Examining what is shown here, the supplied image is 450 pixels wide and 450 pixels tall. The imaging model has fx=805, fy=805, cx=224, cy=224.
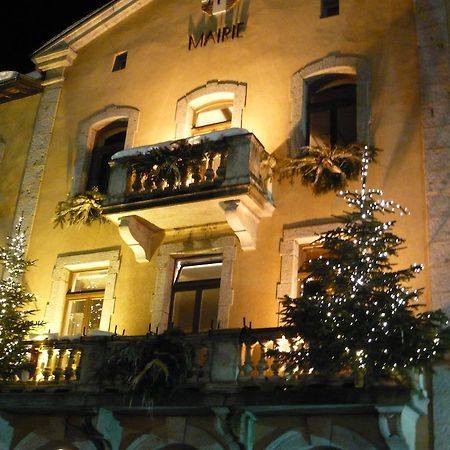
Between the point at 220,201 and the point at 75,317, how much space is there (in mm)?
4534

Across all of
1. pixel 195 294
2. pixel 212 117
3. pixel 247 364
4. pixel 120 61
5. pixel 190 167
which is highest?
pixel 120 61

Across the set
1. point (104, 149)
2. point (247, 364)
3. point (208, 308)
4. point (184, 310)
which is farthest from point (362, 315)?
point (104, 149)

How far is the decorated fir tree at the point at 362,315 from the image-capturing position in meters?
11.5

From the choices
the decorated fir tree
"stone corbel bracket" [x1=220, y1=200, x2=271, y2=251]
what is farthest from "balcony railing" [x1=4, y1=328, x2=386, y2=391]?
"stone corbel bracket" [x1=220, y1=200, x2=271, y2=251]

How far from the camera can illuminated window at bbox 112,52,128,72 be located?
1937 centimetres

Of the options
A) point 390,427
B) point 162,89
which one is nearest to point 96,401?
point 390,427

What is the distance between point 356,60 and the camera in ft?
52.1

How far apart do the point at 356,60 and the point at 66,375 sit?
322 inches

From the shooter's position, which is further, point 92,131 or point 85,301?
Result: point 92,131

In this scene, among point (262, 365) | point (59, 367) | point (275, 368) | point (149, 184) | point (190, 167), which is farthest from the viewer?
point (149, 184)

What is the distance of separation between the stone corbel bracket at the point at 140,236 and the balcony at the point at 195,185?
0.02 m

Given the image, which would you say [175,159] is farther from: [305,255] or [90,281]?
[90,281]

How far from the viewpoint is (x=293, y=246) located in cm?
1478

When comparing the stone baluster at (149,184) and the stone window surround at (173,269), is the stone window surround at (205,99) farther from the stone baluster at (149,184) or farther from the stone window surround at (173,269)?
the stone window surround at (173,269)
